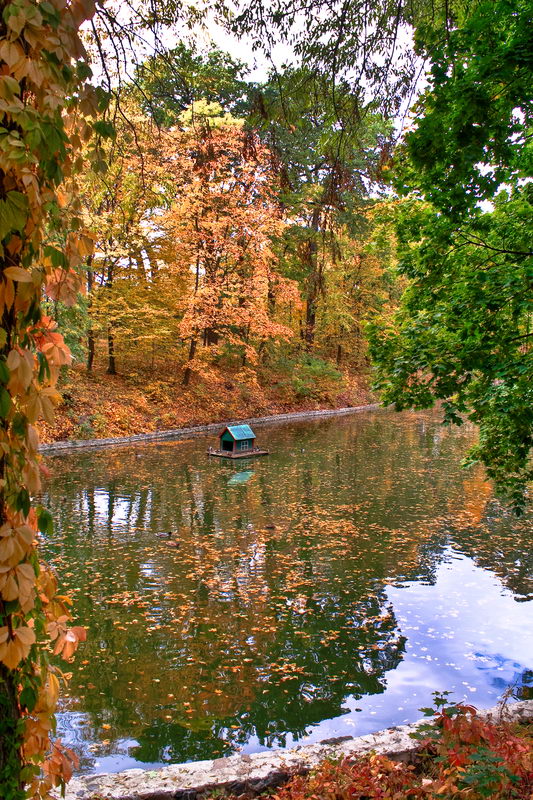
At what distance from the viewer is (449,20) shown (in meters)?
4.70

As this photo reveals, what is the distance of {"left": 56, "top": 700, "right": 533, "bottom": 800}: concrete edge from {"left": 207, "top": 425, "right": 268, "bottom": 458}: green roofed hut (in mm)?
13108

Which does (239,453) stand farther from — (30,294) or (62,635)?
(30,294)

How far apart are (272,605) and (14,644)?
6160 millimetres

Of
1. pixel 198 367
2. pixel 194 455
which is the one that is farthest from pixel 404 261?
pixel 198 367

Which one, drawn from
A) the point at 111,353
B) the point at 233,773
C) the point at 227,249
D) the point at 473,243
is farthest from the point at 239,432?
the point at 233,773

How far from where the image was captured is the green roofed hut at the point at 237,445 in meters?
17.2

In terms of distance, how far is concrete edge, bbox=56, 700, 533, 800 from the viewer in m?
3.47

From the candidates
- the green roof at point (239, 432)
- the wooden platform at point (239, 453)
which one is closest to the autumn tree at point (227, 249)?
the green roof at point (239, 432)

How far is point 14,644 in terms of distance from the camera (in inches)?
61.1

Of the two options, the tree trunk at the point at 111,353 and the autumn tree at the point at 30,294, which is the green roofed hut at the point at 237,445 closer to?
the tree trunk at the point at 111,353

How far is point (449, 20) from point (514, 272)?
96.0 inches

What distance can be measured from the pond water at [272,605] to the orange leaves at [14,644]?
136 inches

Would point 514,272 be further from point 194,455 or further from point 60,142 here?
point 194,455

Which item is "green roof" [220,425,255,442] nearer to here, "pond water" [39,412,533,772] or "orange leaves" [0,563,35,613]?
"pond water" [39,412,533,772]
